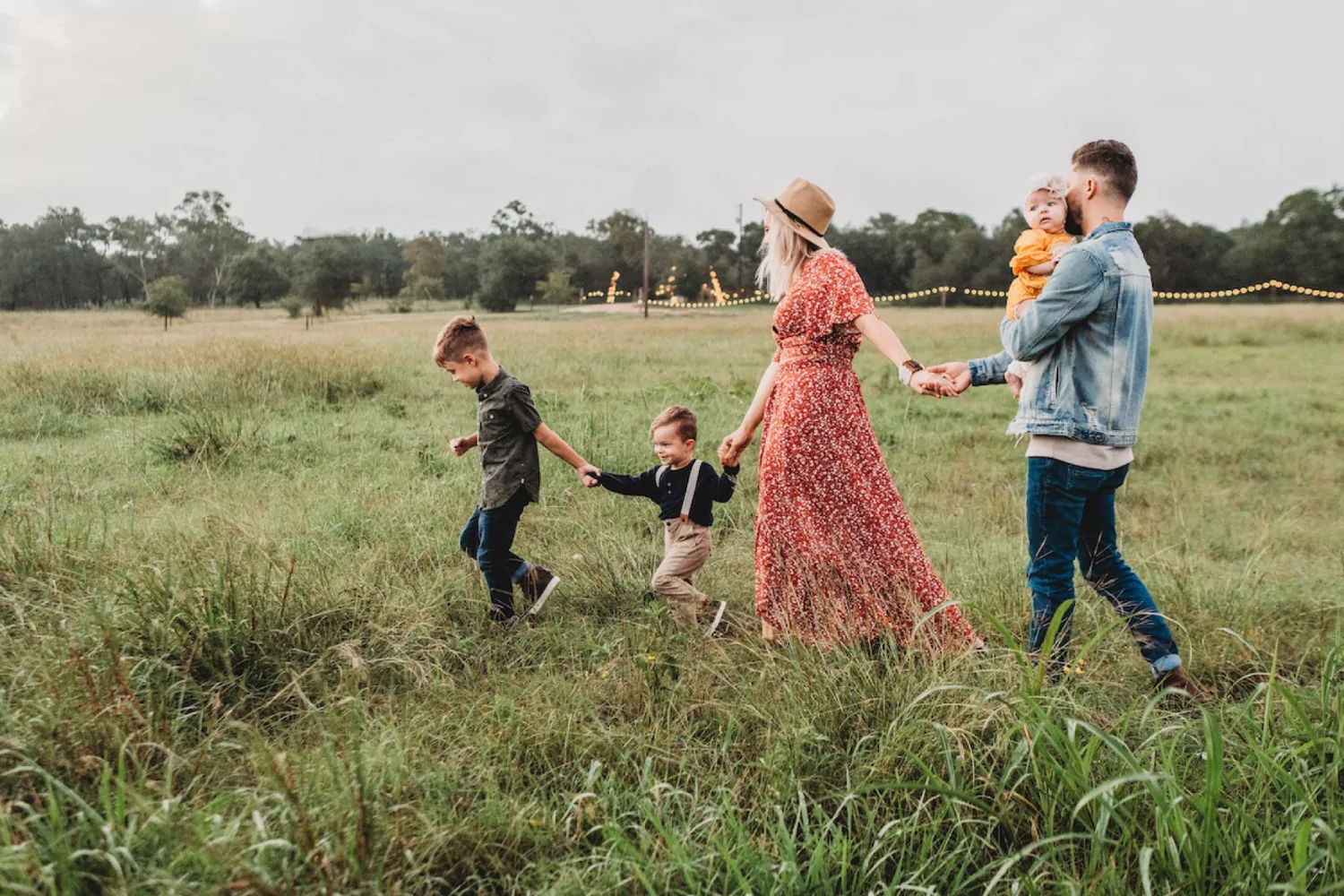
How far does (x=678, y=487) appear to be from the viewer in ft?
13.1

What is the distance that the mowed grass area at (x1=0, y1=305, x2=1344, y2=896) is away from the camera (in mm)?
2047

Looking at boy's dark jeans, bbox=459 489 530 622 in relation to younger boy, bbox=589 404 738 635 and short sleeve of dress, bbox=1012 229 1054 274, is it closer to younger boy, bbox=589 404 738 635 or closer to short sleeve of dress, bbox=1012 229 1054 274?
younger boy, bbox=589 404 738 635

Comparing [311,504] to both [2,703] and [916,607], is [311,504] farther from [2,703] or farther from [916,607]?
[916,607]

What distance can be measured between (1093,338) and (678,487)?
6.28 ft

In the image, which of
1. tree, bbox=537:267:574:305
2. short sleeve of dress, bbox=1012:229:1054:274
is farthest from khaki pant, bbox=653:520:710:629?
tree, bbox=537:267:574:305

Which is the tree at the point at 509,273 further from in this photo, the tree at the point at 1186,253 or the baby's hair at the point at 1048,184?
the baby's hair at the point at 1048,184

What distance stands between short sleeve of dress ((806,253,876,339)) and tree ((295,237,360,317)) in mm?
61545

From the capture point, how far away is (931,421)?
10.9m

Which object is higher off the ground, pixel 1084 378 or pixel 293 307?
pixel 293 307

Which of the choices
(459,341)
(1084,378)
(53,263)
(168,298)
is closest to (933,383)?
(1084,378)

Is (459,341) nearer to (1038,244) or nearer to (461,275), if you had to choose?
(1038,244)

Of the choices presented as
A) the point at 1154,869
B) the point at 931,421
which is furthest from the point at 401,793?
the point at 931,421

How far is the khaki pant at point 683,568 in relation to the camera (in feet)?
13.0

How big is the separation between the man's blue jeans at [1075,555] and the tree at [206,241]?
70033mm
